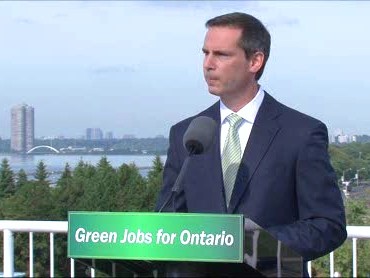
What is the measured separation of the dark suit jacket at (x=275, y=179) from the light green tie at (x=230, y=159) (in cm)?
2

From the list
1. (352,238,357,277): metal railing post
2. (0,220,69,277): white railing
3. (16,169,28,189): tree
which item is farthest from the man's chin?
(16,169,28,189): tree

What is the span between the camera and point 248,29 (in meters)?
2.49

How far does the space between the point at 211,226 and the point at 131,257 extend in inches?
7.8

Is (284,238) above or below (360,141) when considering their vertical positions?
below

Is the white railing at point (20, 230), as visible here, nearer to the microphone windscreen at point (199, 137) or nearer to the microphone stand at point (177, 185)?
the microphone stand at point (177, 185)

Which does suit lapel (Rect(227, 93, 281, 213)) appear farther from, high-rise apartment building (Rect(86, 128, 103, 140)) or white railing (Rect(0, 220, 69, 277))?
high-rise apartment building (Rect(86, 128, 103, 140))

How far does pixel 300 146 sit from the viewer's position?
2.46 m

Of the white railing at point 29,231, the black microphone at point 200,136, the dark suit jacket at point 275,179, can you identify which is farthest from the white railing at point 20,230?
the black microphone at point 200,136

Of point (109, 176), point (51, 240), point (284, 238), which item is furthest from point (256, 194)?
point (109, 176)

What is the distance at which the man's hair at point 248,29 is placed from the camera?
8.11 ft

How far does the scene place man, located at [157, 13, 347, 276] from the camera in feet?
7.91

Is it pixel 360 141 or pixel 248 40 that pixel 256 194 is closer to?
pixel 248 40

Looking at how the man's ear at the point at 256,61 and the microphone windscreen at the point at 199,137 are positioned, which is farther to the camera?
the man's ear at the point at 256,61

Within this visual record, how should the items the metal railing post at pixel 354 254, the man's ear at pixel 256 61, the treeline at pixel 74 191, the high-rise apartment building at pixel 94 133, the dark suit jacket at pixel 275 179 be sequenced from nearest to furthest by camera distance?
the dark suit jacket at pixel 275 179 < the man's ear at pixel 256 61 < the metal railing post at pixel 354 254 < the high-rise apartment building at pixel 94 133 < the treeline at pixel 74 191
